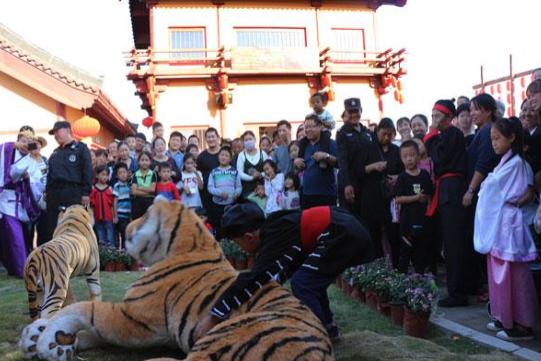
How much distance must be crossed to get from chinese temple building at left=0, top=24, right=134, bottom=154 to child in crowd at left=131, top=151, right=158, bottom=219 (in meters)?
5.67

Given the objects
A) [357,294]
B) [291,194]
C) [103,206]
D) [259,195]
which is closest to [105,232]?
[103,206]

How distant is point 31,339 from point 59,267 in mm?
1088

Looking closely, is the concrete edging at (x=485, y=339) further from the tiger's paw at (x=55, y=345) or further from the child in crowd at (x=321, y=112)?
the child in crowd at (x=321, y=112)

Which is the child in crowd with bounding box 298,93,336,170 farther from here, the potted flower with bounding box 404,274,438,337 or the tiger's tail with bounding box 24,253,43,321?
the tiger's tail with bounding box 24,253,43,321

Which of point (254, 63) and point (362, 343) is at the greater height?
point (254, 63)

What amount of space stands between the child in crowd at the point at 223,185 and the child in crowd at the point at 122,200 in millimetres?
1478

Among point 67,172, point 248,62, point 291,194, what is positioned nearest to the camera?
point 67,172

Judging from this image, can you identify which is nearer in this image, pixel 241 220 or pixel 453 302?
pixel 241 220

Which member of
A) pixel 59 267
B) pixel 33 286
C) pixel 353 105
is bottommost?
pixel 33 286

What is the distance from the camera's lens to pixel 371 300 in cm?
544

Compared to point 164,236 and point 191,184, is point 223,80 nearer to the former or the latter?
point 191,184

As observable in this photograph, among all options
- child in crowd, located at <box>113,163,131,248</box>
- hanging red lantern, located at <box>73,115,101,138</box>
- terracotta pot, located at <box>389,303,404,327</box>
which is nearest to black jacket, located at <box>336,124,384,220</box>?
terracotta pot, located at <box>389,303,404,327</box>

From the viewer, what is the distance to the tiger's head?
392cm

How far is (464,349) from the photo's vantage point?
425 centimetres
